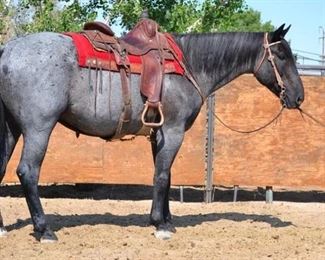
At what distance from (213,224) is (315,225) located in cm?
129

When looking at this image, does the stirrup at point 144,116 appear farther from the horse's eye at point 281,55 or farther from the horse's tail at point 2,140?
the horse's eye at point 281,55

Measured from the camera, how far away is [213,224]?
284 inches

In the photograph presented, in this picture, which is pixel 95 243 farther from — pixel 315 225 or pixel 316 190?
pixel 316 190

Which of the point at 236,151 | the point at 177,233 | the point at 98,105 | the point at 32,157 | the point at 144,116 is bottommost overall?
the point at 177,233

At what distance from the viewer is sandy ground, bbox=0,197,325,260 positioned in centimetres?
572

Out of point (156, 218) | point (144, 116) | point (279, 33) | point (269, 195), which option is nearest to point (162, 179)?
point (156, 218)

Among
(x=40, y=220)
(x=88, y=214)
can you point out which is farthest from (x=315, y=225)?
(x=40, y=220)

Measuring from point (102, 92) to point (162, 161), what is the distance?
91 centimetres

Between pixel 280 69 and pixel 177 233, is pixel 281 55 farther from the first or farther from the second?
pixel 177 233

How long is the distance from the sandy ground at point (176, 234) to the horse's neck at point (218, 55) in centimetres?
154

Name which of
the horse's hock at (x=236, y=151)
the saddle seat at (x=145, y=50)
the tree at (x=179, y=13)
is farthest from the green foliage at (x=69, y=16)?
the saddle seat at (x=145, y=50)

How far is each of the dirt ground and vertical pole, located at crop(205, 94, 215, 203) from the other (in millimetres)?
256

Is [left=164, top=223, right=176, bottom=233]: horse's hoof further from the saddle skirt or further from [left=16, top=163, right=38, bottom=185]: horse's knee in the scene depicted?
[left=16, top=163, right=38, bottom=185]: horse's knee

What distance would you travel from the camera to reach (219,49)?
6770 millimetres
